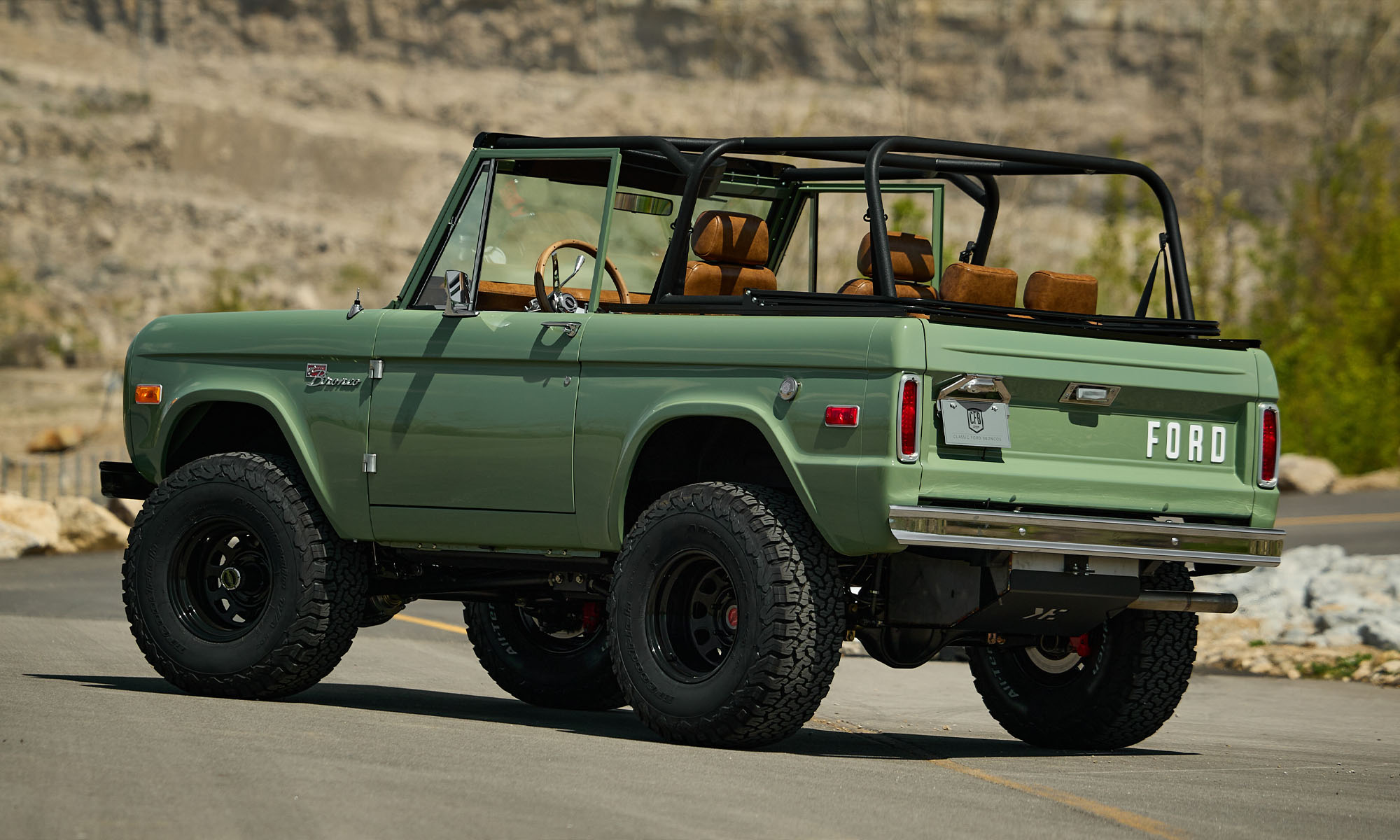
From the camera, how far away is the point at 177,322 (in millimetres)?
9602

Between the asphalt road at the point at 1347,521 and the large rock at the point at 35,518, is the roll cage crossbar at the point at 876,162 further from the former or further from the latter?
the large rock at the point at 35,518

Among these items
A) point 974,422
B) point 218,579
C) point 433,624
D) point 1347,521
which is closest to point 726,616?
point 974,422

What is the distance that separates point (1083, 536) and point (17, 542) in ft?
56.3

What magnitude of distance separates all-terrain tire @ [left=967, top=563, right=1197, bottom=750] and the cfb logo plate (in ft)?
1.85

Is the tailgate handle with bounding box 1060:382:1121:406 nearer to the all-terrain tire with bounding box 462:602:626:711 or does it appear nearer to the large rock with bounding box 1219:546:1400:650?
the all-terrain tire with bounding box 462:602:626:711

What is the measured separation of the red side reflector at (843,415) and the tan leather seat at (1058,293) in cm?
143

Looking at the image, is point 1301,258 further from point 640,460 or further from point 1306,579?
point 640,460

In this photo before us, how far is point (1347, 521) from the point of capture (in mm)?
28688

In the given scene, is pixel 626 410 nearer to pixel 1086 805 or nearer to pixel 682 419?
pixel 682 419

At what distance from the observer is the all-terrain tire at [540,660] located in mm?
9867

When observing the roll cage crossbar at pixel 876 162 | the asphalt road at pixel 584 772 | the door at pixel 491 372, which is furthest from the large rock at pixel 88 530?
the roll cage crossbar at pixel 876 162

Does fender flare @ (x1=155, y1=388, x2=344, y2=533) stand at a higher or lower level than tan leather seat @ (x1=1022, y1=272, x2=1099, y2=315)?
lower

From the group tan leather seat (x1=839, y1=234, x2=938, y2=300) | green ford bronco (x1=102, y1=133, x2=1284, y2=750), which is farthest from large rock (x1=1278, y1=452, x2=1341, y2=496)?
tan leather seat (x1=839, y1=234, x2=938, y2=300)

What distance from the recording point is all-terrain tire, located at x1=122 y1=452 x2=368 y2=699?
8.81 m
